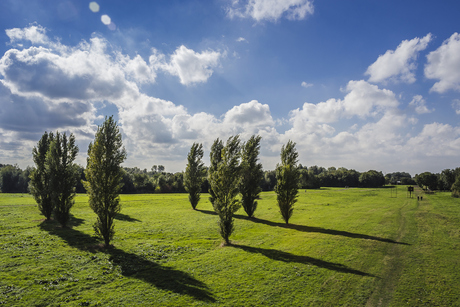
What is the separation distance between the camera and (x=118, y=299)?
50.0ft

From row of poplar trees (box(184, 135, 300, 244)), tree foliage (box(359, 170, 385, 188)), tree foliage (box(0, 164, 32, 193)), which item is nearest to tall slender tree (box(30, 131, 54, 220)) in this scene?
row of poplar trees (box(184, 135, 300, 244))

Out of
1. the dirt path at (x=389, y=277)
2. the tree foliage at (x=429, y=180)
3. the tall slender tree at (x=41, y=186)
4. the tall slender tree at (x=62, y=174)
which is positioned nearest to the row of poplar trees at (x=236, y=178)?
the dirt path at (x=389, y=277)

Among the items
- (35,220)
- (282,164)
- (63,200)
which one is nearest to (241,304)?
(282,164)

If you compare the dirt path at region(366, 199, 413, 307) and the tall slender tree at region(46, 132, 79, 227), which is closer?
the dirt path at region(366, 199, 413, 307)

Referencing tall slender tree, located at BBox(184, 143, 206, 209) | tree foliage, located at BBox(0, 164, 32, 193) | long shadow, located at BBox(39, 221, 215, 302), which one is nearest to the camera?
long shadow, located at BBox(39, 221, 215, 302)

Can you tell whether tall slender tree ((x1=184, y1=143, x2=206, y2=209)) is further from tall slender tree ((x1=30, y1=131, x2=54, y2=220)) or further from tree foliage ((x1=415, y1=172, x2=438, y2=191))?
tree foliage ((x1=415, y1=172, x2=438, y2=191))

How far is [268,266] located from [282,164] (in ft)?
75.5

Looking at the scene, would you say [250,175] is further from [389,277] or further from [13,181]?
[13,181]

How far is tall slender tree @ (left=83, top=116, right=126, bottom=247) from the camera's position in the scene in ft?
87.1

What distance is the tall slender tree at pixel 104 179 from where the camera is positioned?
2655cm

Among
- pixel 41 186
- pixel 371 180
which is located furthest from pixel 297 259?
pixel 371 180

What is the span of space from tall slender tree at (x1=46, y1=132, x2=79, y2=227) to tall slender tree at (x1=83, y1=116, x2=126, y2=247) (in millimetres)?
14345

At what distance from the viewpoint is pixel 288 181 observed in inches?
1548

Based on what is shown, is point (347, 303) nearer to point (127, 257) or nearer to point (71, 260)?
point (127, 257)
